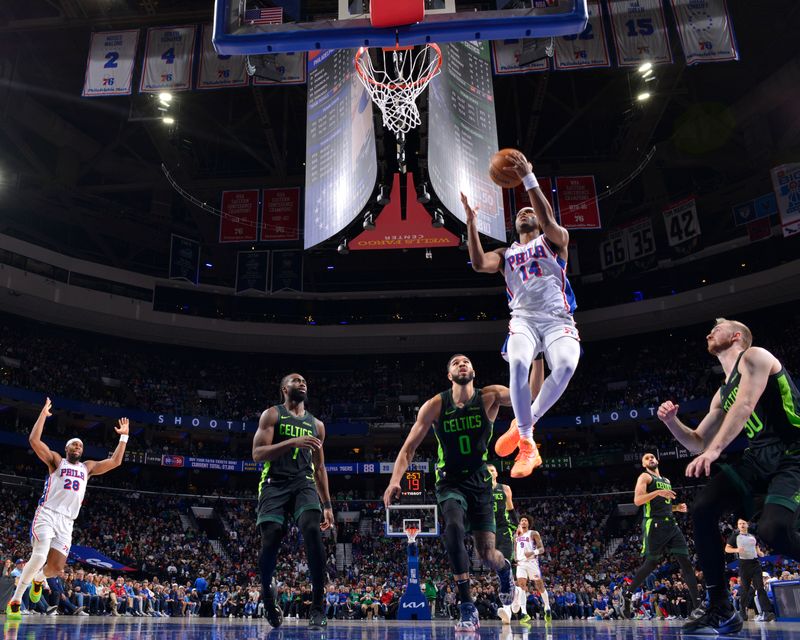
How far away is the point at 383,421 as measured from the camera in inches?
1500

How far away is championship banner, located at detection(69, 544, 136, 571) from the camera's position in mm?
26375

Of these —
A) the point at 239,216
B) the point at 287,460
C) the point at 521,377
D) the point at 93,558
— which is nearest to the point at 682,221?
the point at 239,216

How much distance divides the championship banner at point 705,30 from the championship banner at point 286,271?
54.8ft

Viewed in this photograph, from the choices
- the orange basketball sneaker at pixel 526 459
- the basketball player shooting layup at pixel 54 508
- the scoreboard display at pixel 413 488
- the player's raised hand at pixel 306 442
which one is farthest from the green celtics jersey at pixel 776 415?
the scoreboard display at pixel 413 488

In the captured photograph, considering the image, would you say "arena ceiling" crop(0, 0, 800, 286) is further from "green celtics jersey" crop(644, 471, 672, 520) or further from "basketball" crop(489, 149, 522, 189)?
"basketball" crop(489, 149, 522, 189)

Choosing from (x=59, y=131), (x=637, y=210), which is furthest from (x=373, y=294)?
(x=59, y=131)

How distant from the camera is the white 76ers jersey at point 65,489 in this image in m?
9.02

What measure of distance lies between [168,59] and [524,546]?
46.3 ft

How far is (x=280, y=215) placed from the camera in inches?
919

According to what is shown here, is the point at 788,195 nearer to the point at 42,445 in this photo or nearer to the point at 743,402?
the point at 743,402

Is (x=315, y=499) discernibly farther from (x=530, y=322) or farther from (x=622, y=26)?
(x=622, y=26)

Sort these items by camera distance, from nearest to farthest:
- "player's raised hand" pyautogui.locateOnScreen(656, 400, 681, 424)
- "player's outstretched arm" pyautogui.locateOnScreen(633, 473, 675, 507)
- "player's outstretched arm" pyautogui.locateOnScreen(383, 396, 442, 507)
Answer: "player's raised hand" pyautogui.locateOnScreen(656, 400, 681, 424) → "player's outstretched arm" pyautogui.locateOnScreen(383, 396, 442, 507) → "player's outstretched arm" pyautogui.locateOnScreen(633, 473, 675, 507)

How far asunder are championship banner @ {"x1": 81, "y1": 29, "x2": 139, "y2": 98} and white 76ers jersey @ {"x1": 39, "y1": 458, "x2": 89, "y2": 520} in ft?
34.9

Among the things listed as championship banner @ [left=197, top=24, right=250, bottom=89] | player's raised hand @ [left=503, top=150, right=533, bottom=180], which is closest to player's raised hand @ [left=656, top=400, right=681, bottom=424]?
player's raised hand @ [left=503, top=150, right=533, bottom=180]
